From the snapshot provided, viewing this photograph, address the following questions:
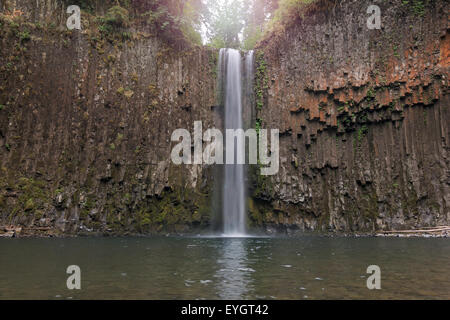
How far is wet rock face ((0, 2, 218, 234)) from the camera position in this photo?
66.4ft

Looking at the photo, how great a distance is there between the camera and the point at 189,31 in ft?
87.6

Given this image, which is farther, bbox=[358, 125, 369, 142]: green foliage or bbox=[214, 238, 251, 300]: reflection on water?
bbox=[358, 125, 369, 142]: green foliage

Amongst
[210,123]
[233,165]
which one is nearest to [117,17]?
[210,123]

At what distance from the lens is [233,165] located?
23328 millimetres

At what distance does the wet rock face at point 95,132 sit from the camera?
66.4 ft

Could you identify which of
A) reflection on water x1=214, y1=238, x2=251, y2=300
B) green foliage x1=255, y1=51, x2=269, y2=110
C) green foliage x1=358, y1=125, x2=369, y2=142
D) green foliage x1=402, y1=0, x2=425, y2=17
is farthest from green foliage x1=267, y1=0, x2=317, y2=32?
reflection on water x1=214, y1=238, x2=251, y2=300

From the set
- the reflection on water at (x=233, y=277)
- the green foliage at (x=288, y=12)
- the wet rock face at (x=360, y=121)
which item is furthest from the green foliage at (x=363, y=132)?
the reflection on water at (x=233, y=277)

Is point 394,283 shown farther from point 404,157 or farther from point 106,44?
point 106,44

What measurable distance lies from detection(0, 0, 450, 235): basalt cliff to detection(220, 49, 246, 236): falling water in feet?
2.36

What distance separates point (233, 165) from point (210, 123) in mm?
3447

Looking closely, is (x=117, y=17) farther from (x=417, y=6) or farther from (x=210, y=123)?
(x=417, y=6)

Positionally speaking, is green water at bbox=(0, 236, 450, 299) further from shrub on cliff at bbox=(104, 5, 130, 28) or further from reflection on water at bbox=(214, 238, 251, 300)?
shrub on cliff at bbox=(104, 5, 130, 28)
